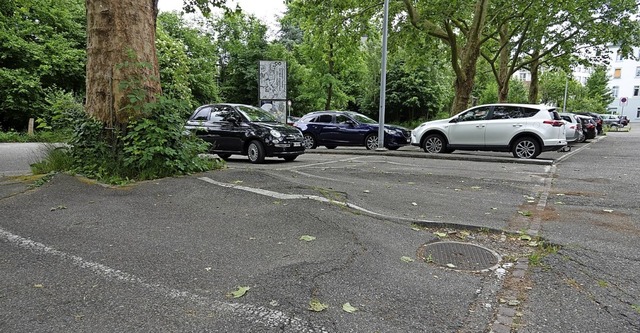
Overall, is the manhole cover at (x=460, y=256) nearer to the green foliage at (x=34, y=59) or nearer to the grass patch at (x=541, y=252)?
the grass patch at (x=541, y=252)

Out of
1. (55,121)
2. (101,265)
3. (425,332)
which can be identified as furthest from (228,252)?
(55,121)

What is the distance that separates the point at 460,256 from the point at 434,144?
35.6 ft

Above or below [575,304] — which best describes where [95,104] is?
above

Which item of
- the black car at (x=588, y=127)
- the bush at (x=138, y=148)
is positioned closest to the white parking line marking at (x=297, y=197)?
the bush at (x=138, y=148)

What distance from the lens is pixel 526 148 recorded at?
42.0ft

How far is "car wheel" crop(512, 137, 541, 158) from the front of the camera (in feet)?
41.6

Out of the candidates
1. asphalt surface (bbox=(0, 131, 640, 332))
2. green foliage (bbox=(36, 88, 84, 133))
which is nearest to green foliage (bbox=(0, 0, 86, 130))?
green foliage (bbox=(36, 88, 84, 133))

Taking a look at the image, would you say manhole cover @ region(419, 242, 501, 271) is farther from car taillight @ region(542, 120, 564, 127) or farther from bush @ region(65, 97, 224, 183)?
car taillight @ region(542, 120, 564, 127)

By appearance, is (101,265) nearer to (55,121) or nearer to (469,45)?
(55,121)

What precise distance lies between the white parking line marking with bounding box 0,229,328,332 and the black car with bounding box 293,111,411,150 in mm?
13181

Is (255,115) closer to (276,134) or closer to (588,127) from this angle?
(276,134)

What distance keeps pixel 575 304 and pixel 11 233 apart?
17.5ft

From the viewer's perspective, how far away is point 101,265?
368 cm

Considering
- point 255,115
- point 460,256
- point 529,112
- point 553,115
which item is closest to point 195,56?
point 255,115
